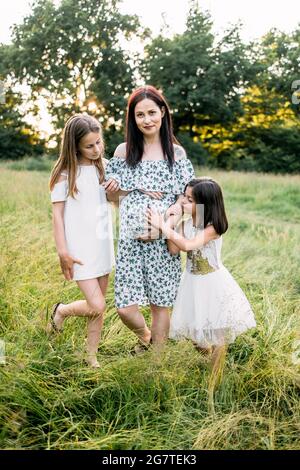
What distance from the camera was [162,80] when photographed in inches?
803

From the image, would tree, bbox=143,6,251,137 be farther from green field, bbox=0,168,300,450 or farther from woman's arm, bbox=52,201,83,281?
woman's arm, bbox=52,201,83,281

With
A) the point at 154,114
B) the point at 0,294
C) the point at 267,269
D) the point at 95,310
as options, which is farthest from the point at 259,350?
the point at 267,269

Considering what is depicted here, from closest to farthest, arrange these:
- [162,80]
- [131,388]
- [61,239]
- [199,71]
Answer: [131,388] < [61,239] < [162,80] < [199,71]

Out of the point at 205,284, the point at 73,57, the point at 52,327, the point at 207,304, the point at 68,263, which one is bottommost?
the point at 52,327

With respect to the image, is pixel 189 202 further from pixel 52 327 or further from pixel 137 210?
pixel 52 327

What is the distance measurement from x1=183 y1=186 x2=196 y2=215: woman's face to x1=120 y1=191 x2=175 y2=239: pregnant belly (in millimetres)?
98

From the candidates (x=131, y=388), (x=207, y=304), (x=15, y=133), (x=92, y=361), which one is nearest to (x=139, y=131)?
(x=207, y=304)

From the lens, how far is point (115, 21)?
20.1 metres

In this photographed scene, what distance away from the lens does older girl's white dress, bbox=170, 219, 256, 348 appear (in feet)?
9.29

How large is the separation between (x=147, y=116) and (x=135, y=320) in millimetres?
1208

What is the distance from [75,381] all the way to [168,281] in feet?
2.58

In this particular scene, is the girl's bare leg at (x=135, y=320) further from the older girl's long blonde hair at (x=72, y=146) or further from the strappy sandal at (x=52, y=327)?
the older girl's long blonde hair at (x=72, y=146)

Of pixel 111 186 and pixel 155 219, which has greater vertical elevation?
pixel 111 186

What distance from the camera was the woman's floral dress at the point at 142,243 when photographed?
3.00 meters
